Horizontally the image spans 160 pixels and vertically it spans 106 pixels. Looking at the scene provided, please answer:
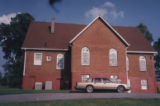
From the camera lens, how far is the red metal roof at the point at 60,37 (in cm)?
2791

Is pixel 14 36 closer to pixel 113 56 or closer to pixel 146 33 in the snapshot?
pixel 113 56

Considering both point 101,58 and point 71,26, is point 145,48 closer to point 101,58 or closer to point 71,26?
point 101,58

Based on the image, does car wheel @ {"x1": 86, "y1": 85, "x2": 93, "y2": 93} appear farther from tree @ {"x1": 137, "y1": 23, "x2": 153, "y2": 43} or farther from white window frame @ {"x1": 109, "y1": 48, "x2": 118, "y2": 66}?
tree @ {"x1": 137, "y1": 23, "x2": 153, "y2": 43}

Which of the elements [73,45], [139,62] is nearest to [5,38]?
[73,45]

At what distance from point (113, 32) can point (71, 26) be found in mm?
9985

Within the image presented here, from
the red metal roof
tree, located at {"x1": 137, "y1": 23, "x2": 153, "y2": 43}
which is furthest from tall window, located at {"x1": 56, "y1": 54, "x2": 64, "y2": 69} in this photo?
tree, located at {"x1": 137, "y1": 23, "x2": 153, "y2": 43}

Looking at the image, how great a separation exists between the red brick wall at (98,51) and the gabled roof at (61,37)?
3.01 feet

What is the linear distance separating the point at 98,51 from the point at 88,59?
1.79 meters

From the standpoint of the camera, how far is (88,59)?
2536cm

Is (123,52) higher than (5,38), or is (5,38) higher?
(5,38)

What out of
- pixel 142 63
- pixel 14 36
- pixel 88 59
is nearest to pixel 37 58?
pixel 88 59

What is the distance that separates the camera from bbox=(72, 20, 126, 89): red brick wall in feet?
81.9

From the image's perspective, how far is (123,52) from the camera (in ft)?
85.5

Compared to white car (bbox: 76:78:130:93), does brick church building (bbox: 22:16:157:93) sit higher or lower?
higher
